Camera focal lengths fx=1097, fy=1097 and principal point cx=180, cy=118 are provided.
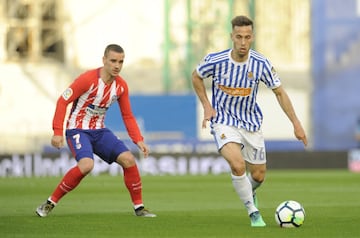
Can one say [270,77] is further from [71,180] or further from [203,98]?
[71,180]

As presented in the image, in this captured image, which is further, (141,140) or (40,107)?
(40,107)

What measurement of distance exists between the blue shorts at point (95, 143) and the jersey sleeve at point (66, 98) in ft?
0.79

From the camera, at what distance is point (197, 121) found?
100ft

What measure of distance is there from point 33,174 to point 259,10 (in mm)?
9073

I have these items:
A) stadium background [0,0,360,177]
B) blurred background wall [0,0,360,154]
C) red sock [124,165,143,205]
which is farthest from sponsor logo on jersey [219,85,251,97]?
blurred background wall [0,0,360,154]

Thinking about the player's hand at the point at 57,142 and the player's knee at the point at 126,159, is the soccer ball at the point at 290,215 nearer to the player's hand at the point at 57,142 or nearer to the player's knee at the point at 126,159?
the player's knee at the point at 126,159

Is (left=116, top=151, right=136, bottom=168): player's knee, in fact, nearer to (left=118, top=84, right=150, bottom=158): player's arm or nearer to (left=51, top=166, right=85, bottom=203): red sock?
(left=118, top=84, right=150, bottom=158): player's arm

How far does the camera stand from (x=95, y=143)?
36.9 feet

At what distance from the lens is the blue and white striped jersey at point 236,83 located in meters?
10.3

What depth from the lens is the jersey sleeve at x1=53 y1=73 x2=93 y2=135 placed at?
431 inches

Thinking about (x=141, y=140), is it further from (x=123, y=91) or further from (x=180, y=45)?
(x=180, y=45)

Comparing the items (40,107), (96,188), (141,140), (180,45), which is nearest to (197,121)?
Result: (180,45)

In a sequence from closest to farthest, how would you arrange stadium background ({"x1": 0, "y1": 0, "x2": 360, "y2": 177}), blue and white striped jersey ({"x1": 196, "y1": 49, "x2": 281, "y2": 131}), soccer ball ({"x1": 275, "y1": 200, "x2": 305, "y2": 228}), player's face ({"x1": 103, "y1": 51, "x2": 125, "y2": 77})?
soccer ball ({"x1": 275, "y1": 200, "x2": 305, "y2": 228}), blue and white striped jersey ({"x1": 196, "y1": 49, "x2": 281, "y2": 131}), player's face ({"x1": 103, "y1": 51, "x2": 125, "y2": 77}), stadium background ({"x1": 0, "y1": 0, "x2": 360, "y2": 177})

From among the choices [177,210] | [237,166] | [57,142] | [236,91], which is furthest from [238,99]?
[177,210]
